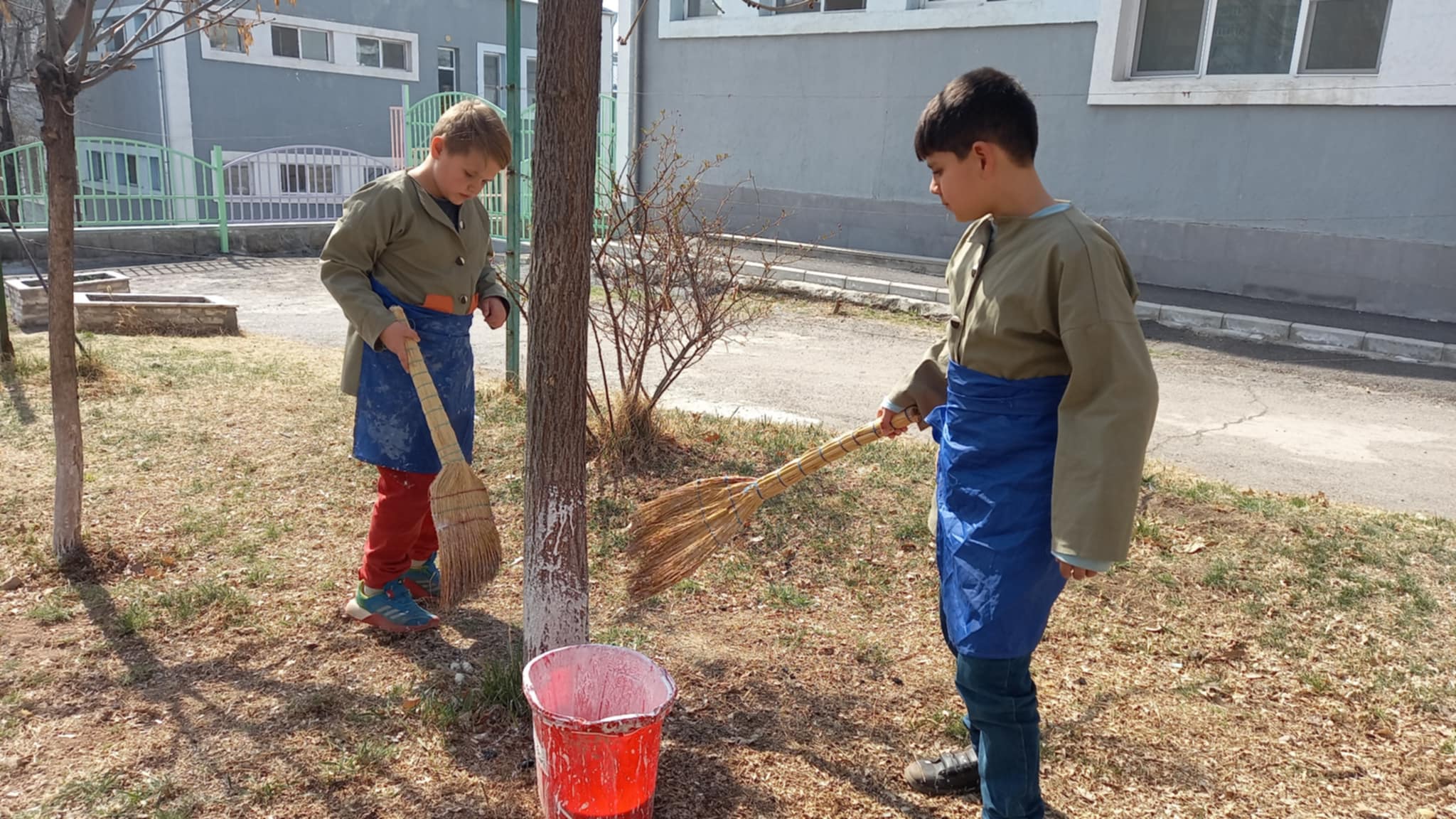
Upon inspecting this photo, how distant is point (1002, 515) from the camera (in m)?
2.01

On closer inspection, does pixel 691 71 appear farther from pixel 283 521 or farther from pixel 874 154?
pixel 283 521

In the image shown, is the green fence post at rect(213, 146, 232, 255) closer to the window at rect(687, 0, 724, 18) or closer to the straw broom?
the window at rect(687, 0, 724, 18)

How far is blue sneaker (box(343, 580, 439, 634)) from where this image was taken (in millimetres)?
3152

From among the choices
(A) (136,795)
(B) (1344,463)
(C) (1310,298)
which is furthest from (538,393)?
(C) (1310,298)

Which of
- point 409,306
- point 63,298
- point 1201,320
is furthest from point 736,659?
point 1201,320

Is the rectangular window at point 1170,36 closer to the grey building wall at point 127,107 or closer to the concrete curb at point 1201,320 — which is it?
the concrete curb at point 1201,320

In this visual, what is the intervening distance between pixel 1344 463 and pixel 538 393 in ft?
17.7

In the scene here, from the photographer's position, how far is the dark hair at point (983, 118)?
197cm

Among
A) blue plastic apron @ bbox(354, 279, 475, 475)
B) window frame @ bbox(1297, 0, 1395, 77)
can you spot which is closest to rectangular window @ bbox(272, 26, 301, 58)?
window frame @ bbox(1297, 0, 1395, 77)

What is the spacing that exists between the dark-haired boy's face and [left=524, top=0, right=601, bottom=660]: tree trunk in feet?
2.76

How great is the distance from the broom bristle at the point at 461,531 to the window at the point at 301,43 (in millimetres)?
20340

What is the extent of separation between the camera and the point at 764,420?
5977 millimetres

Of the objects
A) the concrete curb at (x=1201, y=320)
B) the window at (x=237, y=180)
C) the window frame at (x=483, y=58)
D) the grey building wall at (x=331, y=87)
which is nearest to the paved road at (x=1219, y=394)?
the concrete curb at (x=1201, y=320)

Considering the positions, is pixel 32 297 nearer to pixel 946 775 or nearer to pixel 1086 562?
pixel 946 775
